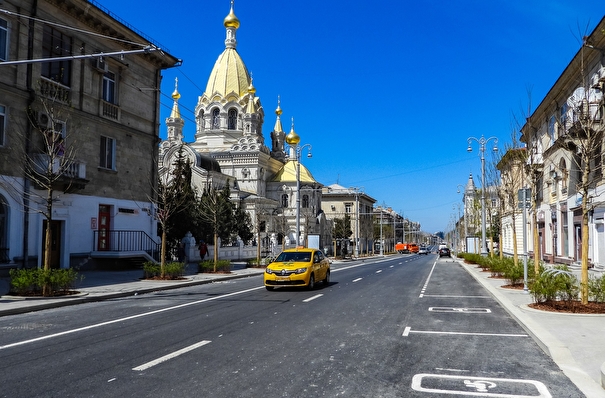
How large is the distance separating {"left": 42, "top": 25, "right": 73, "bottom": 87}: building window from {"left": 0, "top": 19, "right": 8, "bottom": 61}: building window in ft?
6.29

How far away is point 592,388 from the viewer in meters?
6.05

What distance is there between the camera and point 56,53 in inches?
901

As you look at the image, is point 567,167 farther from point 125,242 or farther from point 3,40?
point 3,40

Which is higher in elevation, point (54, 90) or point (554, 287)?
point (54, 90)

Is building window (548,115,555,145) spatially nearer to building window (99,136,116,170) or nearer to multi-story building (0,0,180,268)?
multi-story building (0,0,180,268)

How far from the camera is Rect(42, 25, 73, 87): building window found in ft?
73.6

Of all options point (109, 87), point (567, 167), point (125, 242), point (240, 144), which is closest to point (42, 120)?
point (109, 87)

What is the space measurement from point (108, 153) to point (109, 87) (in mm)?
3435

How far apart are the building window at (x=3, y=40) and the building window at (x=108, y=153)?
6404mm

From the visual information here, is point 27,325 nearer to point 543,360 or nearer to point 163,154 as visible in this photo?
point 543,360

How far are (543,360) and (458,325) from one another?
3205 mm

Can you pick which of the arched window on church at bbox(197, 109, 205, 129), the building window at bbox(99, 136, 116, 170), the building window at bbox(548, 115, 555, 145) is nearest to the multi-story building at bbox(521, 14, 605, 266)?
the building window at bbox(548, 115, 555, 145)

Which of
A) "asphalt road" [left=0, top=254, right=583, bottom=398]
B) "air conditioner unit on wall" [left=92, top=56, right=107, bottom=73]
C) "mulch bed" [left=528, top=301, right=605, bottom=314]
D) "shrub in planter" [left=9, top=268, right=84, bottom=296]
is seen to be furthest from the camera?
"air conditioner unit on wall" [left=92, top=56, right=107, bottom=73]

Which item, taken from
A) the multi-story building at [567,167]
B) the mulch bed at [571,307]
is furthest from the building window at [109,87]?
the mulch bed at [571,307]
